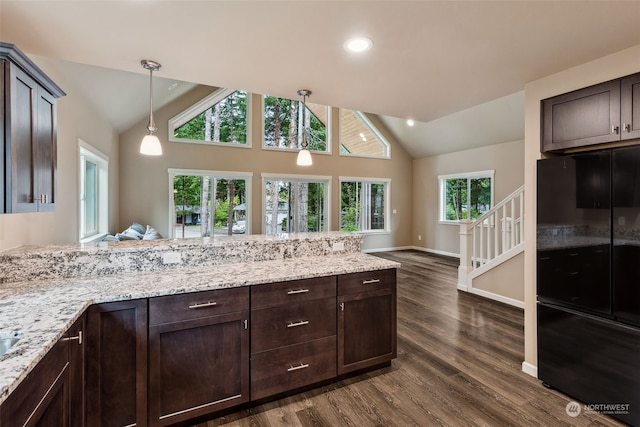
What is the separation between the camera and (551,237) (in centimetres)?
224

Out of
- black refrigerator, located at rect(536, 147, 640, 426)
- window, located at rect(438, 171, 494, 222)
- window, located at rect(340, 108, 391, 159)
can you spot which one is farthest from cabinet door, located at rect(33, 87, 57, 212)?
window, located at rect(438, 171, 494, 222)

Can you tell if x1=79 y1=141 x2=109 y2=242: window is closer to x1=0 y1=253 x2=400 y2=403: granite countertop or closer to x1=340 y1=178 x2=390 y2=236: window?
x1=0 y1=253 x2=400 y2=403: granite countertop

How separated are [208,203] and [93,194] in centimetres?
228

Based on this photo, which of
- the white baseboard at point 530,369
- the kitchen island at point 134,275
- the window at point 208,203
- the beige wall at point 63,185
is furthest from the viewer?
the window at point 208,203

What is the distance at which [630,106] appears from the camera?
1.86 metres

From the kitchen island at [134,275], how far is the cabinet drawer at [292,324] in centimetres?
19

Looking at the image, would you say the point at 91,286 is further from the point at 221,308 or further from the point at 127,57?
the point at 127,57

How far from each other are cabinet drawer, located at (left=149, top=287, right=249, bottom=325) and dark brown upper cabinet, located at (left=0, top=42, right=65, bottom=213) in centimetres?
82

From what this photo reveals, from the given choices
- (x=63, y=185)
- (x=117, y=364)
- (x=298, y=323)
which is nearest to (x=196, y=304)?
(x=117, y=364)

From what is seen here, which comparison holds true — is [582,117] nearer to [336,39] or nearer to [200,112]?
[336,39]

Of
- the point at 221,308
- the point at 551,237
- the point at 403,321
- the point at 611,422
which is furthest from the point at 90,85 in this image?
the point at 611,422

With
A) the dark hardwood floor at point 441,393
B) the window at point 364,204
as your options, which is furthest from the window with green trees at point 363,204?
the dark hardwood floor at point 441,393

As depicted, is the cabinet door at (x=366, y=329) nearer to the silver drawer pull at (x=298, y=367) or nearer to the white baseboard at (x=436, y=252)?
the silver drawer pull at (x=298, y=367)

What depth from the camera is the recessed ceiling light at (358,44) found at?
1800mm
